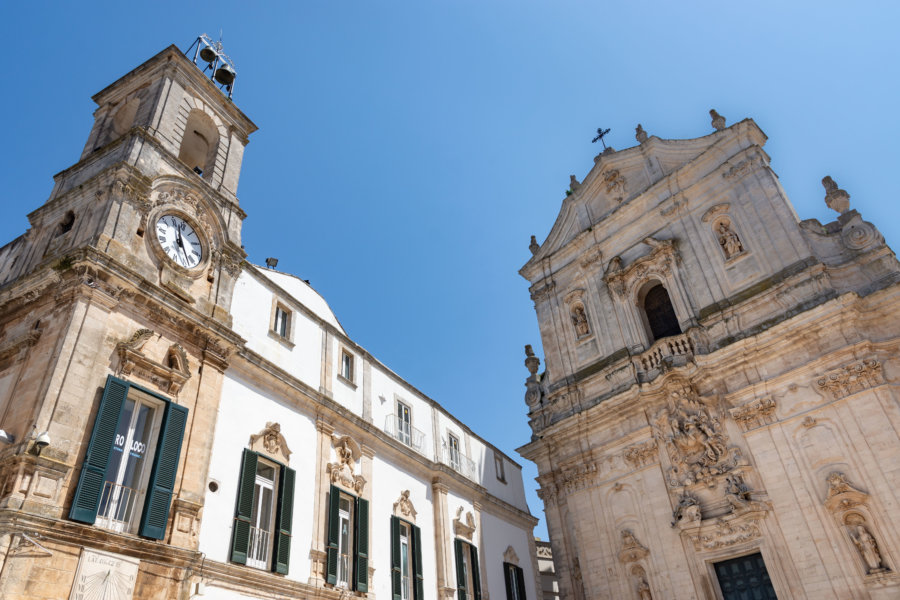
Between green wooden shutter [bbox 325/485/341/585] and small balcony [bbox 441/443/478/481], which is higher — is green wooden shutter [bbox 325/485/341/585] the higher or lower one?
the lower one

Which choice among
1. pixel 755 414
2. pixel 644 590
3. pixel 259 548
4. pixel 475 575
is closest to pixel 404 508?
pixel 475 575

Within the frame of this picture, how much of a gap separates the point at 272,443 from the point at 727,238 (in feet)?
46.3

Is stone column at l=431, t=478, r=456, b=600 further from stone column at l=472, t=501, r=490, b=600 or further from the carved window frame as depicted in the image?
the carved window frame

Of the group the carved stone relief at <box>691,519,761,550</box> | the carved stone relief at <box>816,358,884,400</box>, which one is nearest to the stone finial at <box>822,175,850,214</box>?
the carved stone relief at <box>816,358,884,400</box>

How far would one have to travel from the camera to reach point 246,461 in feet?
41.2

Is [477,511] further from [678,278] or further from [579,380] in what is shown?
[678,278]

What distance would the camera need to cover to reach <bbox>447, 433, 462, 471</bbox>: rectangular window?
21.2 meters

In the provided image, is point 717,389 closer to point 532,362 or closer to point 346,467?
point 532,362

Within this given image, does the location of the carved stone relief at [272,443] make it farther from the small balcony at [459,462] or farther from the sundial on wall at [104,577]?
the small balcony at [459,462]

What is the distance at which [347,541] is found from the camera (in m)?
14.6

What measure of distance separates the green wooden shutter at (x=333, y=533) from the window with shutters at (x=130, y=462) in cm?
446

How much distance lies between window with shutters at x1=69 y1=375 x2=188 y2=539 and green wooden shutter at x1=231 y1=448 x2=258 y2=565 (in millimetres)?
1721

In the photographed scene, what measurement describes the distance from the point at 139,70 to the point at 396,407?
12.2 m

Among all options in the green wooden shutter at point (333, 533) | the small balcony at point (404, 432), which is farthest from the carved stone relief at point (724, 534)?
the green wooden shutter at point (333, 533)
